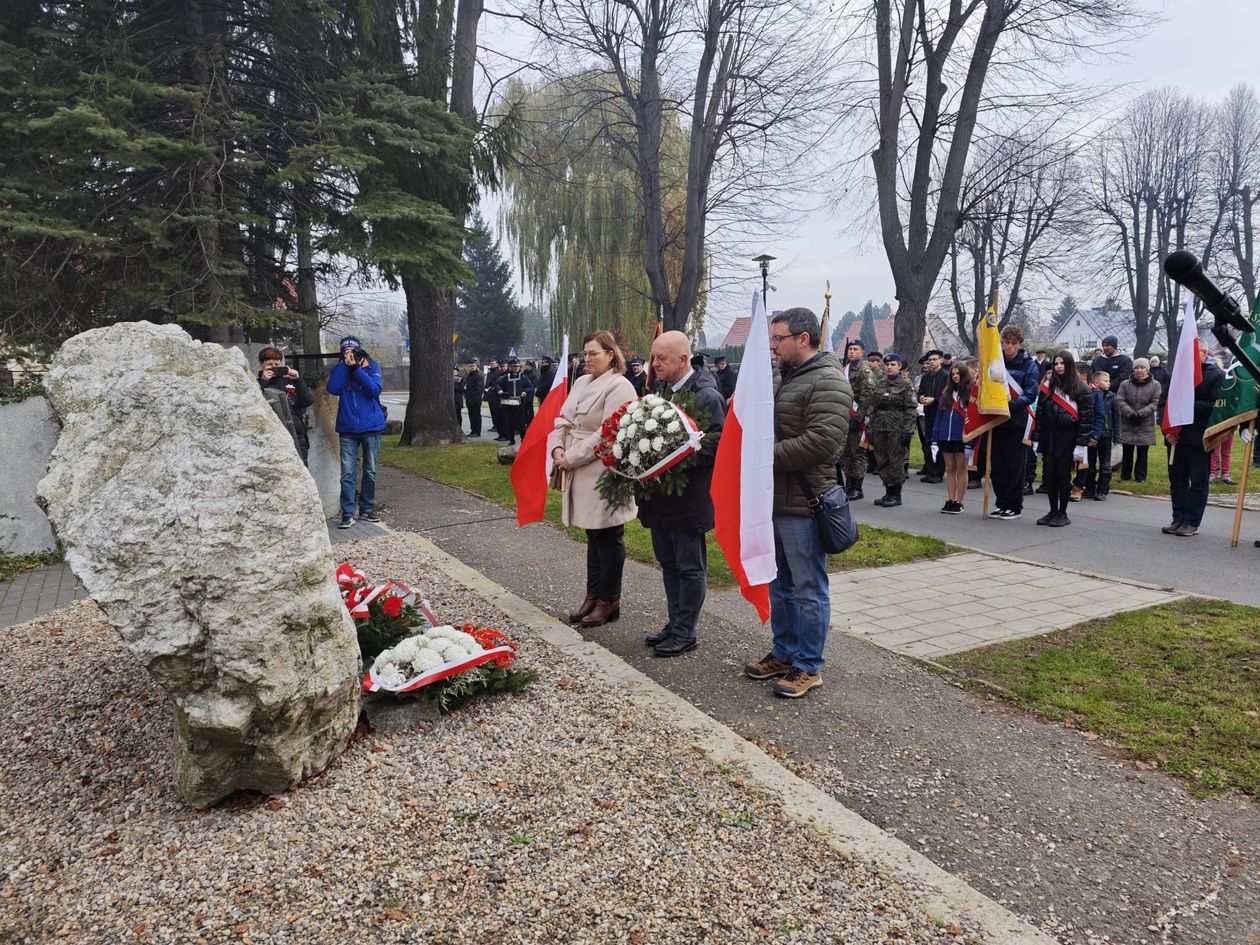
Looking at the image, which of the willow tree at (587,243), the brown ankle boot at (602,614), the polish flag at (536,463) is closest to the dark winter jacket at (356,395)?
the polish flag at (536,463)

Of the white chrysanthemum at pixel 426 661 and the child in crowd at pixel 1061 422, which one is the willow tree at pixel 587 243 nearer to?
the child in crowd at pixel 1061 422

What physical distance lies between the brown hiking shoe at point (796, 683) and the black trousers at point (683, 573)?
29.8 inches

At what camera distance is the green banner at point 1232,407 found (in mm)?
7738

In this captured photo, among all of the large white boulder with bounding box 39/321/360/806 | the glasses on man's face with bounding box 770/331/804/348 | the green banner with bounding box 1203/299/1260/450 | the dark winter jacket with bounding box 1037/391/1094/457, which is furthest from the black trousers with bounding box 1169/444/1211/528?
the large white boulder with bounding box 39/321/360/806

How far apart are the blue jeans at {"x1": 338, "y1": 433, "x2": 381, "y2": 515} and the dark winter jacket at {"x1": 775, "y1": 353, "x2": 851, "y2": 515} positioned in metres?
5.63

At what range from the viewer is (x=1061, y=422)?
30.3 feet

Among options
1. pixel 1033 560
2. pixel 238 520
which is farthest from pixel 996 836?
pixel 1033 560

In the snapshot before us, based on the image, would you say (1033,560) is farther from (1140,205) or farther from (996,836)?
(1140,205)

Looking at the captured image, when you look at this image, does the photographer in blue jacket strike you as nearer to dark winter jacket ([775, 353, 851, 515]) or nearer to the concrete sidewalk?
the concrete sidewalk

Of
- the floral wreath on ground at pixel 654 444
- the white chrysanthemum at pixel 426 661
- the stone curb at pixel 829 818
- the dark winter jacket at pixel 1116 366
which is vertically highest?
the dark winter jacket at pixel 1116 366

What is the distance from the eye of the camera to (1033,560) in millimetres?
7676

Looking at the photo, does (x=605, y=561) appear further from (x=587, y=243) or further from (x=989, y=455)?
(x=587, y=243)

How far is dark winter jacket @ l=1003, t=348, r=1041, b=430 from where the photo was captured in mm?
9625

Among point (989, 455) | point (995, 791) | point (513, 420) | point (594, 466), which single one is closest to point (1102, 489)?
point (989, 455)
